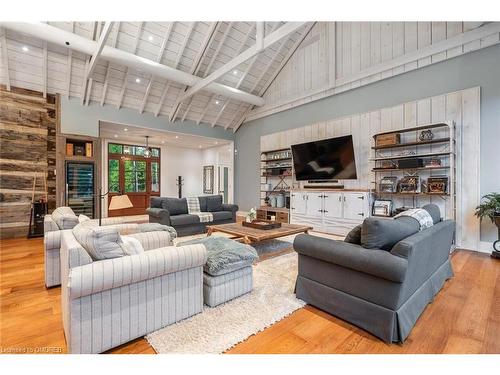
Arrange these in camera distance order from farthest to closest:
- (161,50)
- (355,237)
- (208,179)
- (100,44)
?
(208,179) < (161,50) < (100,44) < (355,237)

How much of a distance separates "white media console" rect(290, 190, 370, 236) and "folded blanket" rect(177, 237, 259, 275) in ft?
11.0

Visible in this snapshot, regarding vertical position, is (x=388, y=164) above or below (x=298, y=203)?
above

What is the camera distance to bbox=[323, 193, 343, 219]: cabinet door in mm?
5273

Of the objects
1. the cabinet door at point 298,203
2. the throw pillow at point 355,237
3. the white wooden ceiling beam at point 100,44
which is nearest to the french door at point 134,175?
the white wooden ceiling beam at point 100,44

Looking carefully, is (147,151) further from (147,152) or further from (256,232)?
(256,232)

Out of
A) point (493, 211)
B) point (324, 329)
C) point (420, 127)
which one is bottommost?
point (324, 329)

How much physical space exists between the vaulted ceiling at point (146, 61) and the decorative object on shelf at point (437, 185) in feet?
11.2

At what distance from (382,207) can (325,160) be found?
5.21 feet

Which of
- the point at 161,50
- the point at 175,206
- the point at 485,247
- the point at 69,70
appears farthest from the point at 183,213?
the point at 485,247

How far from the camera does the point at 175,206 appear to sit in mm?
5223

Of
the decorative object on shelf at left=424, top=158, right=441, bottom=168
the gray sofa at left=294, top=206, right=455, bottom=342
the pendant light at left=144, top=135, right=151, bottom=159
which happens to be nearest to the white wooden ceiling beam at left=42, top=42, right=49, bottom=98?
the pendant light at left=144, top=135, right=151, bottom=159

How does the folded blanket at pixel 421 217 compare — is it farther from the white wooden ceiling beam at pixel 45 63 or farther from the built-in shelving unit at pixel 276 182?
the white wooden ceiling beam at pixel 45 63

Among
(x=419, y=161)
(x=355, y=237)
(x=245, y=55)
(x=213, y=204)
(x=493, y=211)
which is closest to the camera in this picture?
(x=355, y=237)
